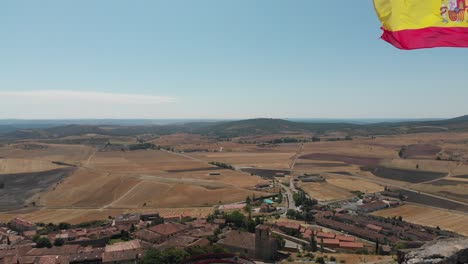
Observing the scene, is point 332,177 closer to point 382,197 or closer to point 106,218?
point 382,197

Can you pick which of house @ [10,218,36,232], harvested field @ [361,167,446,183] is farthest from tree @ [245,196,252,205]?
harvested field @ [361,167,446,183]

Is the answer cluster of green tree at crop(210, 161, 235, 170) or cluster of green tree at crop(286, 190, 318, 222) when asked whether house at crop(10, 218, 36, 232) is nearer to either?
cluster of green tree at crop(286, 190, 318, 222)

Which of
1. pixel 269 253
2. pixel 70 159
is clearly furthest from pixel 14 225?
pixel 70 159

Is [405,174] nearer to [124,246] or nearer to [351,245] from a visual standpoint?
[351,245]

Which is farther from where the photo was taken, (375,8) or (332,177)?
(332,177)

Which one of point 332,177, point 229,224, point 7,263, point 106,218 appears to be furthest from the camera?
point 332,177

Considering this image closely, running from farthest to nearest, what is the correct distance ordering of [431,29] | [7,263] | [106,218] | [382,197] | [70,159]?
[70,159], [382,197], [106,218], [7,263], [431,29]
